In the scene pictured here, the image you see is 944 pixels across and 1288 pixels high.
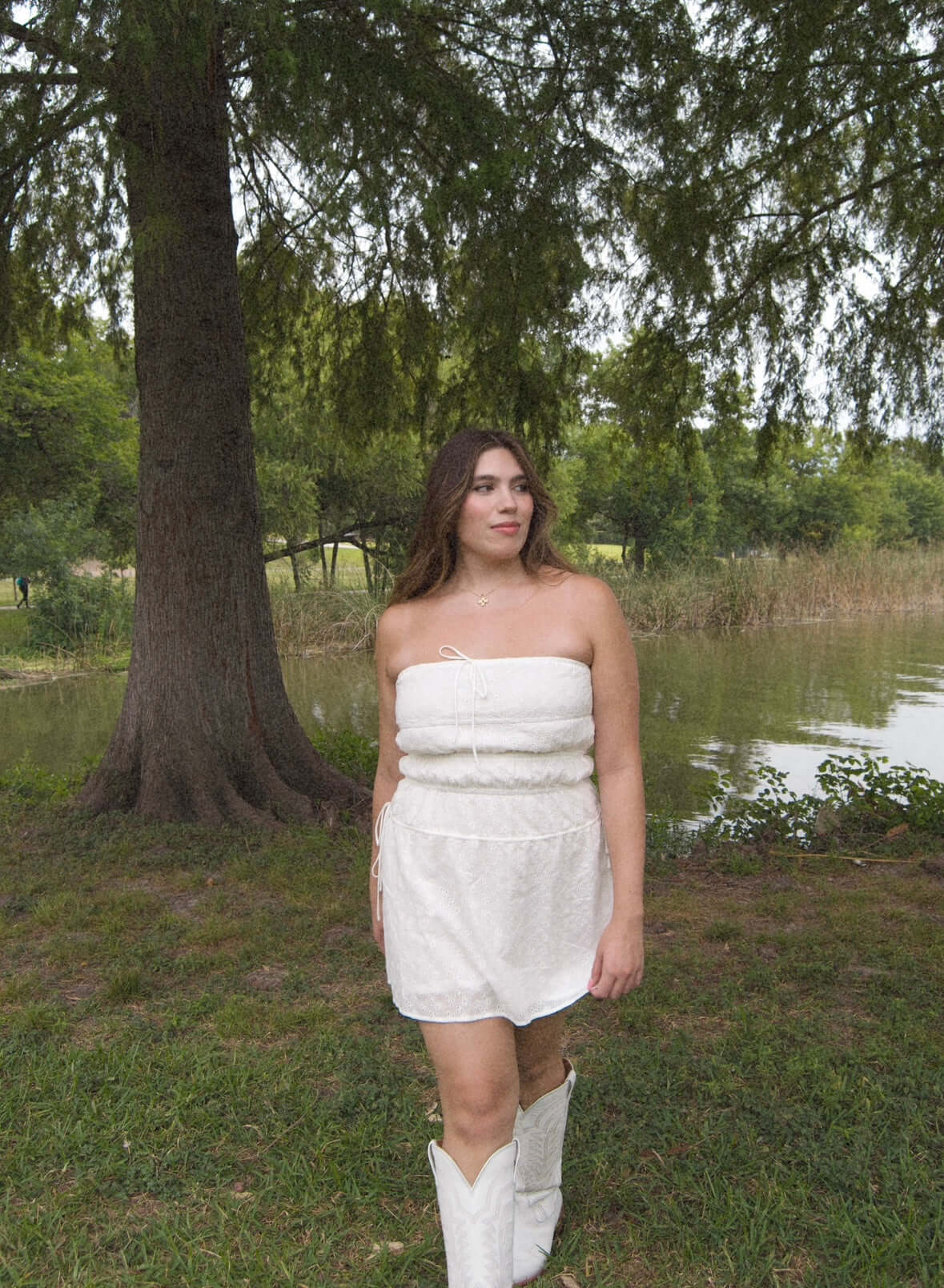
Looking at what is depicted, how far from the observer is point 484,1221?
2.28m

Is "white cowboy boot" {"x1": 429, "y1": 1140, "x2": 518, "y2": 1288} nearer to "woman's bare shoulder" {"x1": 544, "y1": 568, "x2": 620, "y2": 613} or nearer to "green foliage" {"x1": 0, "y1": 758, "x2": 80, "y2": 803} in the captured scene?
"woman's bare shoulder" {"x1": 544, "y1": 568, "x2": 620, "y2": 613}

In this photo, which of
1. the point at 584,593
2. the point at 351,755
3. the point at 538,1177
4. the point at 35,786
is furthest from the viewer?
the point at 351,755

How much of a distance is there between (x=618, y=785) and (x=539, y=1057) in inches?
26.7

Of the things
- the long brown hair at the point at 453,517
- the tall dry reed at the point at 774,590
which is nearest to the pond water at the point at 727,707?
the tall dry reed at the point at 774,590

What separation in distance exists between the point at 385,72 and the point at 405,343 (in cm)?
318

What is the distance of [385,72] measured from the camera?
234 inches

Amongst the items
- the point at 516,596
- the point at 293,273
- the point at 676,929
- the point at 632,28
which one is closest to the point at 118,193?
the point at 293,273

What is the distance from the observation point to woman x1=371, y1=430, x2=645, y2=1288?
7.57ft

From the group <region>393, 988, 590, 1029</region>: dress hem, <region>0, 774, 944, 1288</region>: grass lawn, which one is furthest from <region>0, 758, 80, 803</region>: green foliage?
<region>393, 988, 590, 1029</region>: dress hem

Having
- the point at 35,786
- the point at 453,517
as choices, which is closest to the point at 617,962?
the point at 453,517

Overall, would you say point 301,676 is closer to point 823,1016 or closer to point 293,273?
point 293,273

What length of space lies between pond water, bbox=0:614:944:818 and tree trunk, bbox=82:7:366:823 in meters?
2.93

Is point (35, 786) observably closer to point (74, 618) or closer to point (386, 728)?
point (386, 728)

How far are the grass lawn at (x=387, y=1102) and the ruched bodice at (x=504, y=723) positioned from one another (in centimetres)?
126
